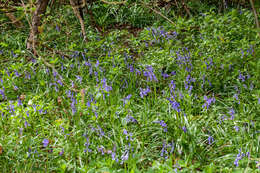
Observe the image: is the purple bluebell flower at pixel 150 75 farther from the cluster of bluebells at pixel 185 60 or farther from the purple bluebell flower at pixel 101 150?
the purple bluebell flower at pixel 101 150

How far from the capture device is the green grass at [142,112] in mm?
2926

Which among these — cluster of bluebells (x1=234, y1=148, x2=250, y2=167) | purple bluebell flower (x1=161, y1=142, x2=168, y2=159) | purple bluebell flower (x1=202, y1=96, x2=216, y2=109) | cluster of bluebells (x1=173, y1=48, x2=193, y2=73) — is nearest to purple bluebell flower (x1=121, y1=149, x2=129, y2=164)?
purple bluebell flower (x1=161, y1=142, x2=168, y2=159)

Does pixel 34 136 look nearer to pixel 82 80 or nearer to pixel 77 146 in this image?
pixel 77 146

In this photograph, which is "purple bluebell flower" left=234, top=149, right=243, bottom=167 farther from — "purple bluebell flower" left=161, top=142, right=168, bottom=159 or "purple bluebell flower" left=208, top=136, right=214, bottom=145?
"purple bluebell flower" left=161, top=142, right=168, bottom=159

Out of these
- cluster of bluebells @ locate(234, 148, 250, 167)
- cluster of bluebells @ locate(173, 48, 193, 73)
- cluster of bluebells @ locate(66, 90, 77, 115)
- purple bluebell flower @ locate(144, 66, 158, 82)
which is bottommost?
cluster of bluebells @ locate(234, 148, 250, 167)

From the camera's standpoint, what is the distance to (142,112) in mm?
3551

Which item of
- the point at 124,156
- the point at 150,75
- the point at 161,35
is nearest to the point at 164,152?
the point at 124,156

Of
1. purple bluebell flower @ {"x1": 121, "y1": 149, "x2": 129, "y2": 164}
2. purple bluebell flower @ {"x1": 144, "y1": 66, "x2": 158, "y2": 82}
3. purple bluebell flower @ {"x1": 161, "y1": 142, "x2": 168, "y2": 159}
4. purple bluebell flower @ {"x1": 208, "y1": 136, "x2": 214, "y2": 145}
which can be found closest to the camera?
purple bluebell flower @ {"x1": 121, "y1": 149, "x2": 129, "y2": 164}

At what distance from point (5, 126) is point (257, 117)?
2.75 metres

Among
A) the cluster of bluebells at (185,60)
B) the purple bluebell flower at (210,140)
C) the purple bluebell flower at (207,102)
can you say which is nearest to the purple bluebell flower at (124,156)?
the purple bluebell flower at (210,140)

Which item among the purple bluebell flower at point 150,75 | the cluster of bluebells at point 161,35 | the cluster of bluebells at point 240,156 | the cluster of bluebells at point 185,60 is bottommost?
the cluster of bluebells at point 240,156

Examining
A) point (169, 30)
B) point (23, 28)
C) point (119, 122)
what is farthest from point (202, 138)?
point (23, 28)

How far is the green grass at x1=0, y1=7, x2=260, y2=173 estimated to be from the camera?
2926 millimetres

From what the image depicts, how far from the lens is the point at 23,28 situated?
6621 mm
